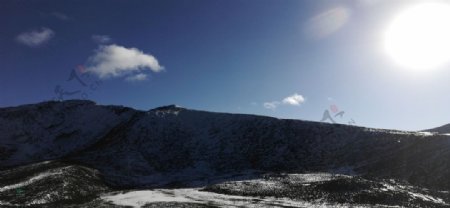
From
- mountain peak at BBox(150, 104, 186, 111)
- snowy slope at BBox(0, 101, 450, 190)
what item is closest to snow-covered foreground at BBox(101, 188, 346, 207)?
snowy slope at BBox(0, 101, 450, 190)

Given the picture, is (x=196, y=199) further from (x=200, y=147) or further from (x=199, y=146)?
(x=199, y=146)

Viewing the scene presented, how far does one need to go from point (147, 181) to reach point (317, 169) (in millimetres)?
34783

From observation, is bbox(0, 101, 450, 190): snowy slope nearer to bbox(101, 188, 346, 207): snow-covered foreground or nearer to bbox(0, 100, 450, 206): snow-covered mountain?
bbox(0, 100, 450, 206): snow-covered mountain

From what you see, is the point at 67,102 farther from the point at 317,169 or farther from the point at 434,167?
the point at 434,167

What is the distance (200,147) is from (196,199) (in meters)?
48.6

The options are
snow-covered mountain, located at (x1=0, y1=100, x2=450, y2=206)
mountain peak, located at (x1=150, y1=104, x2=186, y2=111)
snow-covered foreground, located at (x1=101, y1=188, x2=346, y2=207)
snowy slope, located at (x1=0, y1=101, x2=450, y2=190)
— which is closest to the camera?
snow-covered foreground, located at (x1=101, y1=188, x2=346, y2=207)

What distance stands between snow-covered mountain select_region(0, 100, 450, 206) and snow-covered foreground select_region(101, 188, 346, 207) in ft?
42.5

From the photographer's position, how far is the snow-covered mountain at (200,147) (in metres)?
78.1

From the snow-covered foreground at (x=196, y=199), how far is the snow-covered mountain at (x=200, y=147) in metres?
12.9

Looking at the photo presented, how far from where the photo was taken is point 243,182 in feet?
228

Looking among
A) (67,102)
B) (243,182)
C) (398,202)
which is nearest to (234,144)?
(243,182)

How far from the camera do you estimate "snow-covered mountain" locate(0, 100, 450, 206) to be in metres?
78.1

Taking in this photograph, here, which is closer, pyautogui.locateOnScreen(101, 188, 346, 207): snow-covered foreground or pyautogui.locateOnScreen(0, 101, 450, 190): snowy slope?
pyautogui.locateOnScreen(101, 188, 346, 207): snow-covered foreground

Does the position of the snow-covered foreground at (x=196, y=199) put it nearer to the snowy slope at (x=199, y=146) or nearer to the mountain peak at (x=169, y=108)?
the snowy slope at (x=199, y=146)
